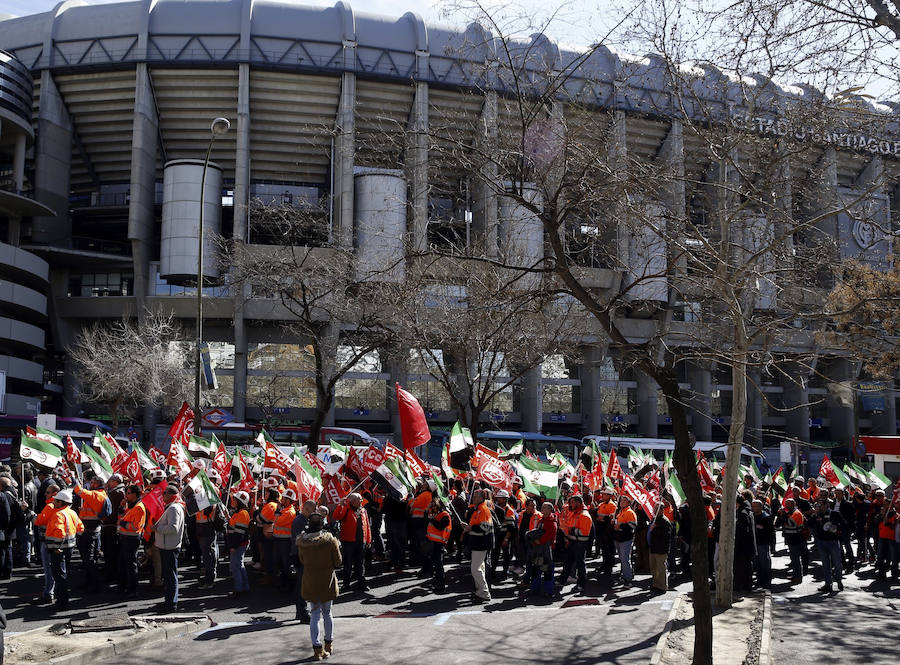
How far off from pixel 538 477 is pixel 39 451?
978 cm

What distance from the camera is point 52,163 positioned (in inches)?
2074

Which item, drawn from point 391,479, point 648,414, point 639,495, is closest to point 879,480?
point 639,495

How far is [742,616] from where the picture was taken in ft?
37.1

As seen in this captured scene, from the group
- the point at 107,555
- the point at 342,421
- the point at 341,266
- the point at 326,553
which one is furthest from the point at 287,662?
the point at 342,421

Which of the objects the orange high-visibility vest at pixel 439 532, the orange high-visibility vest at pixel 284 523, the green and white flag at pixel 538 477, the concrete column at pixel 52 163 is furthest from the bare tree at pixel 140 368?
the orange high-visibility vest at pixel 439 532

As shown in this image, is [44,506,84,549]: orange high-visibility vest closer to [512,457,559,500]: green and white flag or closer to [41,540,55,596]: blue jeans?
[41,540,55,596]: blue jeans

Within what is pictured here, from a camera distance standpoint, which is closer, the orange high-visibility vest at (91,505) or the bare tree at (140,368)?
the orange high-visibility vest at (91,505)

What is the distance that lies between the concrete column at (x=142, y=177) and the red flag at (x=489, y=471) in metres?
41.6

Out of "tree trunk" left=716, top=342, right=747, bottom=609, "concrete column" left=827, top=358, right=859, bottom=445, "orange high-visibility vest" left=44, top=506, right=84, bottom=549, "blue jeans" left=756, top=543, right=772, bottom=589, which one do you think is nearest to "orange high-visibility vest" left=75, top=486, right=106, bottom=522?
"orange high-visibility vest" left=44, top=506, right=84, bottom=549

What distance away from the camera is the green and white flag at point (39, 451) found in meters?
16.1

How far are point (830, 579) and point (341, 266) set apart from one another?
16.0 metres

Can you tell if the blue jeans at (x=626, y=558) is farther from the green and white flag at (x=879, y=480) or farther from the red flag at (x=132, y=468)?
the red flag at (x=132, y=468)

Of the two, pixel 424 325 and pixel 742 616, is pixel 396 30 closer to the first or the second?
pixel 424 325

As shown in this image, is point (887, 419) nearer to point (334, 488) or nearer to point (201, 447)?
point (201, 447)
